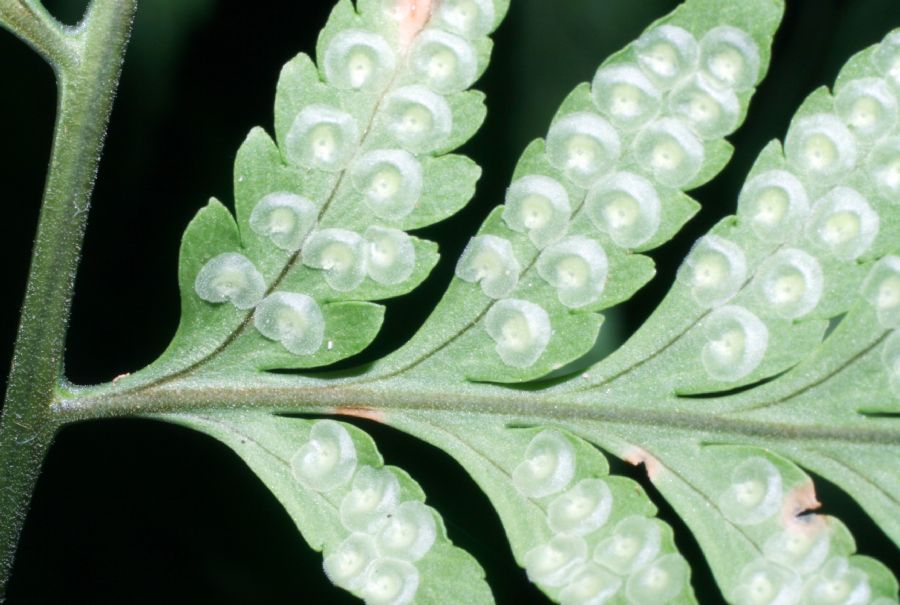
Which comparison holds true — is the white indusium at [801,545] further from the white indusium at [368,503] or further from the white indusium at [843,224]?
the white indusium at [368,503]

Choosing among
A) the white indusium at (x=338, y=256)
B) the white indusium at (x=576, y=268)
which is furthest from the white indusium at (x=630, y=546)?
the white indusium at (x=338, y=256)

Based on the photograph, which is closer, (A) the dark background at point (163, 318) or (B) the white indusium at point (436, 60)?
A: (B) the white indusium at point (436, 60)

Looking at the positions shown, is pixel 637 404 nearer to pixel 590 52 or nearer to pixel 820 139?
pixel 820 139

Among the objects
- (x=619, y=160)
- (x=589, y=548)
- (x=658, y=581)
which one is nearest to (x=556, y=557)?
(x=589, y=548)

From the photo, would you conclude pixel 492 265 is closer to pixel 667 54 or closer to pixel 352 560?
pixel 667 54

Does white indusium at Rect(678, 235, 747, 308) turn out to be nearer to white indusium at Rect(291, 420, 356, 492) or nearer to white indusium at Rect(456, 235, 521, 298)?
white indusium at Rect(456, 235, 521, 298)
